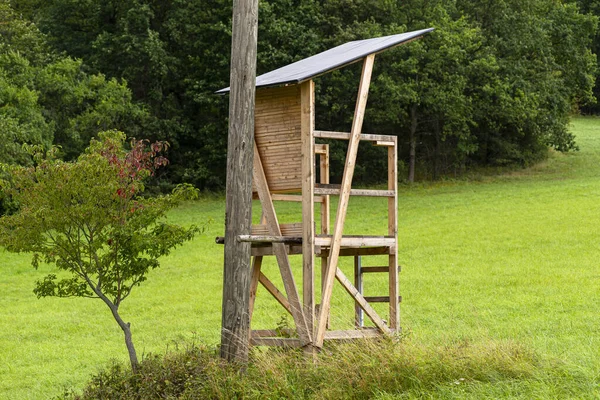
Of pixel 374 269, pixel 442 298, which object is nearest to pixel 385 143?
pixel 374 269

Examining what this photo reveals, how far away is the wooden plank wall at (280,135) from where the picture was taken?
1226 cm

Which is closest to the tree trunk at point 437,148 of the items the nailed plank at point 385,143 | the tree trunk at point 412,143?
the tree trunk at point 412,143

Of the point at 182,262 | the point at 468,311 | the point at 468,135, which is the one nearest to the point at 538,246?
the point at 468,311

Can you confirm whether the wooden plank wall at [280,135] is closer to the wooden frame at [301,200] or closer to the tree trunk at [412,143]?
the wooden frame at [301,200]

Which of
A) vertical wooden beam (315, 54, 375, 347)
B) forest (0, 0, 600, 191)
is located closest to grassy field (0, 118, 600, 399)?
vertical wooden beam (315, 54, 375, 347)

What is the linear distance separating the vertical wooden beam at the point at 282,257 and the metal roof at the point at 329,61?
3.79 ft

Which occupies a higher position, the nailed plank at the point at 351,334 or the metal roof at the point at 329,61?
the metal roof at the point at 329,61

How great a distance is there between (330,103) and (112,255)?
3034 cm

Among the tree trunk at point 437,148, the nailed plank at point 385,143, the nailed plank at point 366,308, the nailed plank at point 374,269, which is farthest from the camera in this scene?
the tree trunk at point 437,148

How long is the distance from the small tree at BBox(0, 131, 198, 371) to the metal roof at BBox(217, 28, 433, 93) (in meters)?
2.05

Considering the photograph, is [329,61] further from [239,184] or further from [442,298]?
[442,298]

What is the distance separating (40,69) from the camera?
39.7m

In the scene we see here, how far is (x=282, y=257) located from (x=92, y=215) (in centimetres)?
287

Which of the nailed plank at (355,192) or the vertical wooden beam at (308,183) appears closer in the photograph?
the vertical wooden beam at (308,183)
